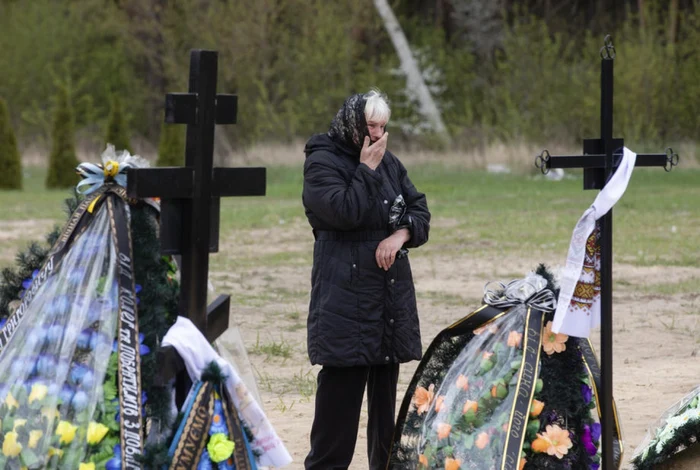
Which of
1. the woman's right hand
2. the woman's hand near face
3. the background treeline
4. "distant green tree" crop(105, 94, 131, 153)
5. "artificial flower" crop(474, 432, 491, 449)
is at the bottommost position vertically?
"artificial flower" crop(474, 432, 491, 449)

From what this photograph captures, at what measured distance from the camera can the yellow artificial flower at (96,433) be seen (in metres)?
3.95

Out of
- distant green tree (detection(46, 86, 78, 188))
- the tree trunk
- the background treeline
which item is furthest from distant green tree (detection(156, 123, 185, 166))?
the tree trunk

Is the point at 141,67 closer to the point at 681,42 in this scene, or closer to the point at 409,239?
the point at 681,42

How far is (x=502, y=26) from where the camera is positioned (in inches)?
1485

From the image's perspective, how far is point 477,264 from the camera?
489 inches

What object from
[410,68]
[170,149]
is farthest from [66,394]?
[410,68]

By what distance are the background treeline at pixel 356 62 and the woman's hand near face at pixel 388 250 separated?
80.0 feet

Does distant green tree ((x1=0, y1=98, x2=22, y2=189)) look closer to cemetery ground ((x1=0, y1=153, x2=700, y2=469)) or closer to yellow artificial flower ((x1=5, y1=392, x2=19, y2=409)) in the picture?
cemetery ground ((x1=0, y1=153, x2=700, y2=469))

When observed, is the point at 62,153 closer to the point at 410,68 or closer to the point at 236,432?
the point at 410,68

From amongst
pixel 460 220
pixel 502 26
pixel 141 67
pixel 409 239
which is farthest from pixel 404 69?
pixel 409 239

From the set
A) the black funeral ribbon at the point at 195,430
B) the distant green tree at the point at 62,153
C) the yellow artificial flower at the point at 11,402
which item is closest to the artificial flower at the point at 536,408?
the black funeral ribbon at the point at 195,430

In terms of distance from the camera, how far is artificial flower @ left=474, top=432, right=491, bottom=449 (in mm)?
4211

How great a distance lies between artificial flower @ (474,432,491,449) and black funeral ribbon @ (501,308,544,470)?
103mm

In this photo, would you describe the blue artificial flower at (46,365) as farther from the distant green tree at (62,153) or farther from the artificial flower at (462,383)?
the distant green tree at (62,153)
